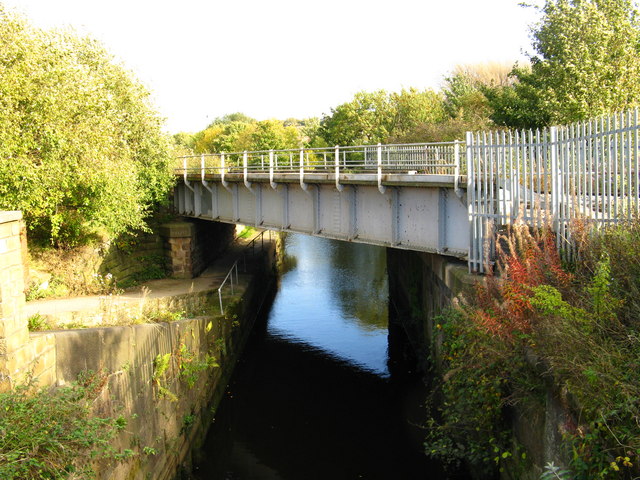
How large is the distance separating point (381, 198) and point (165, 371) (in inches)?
246

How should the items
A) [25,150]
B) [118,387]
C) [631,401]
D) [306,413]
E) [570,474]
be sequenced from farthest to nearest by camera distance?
[306,413] < [25,150] < [118,387] < [570,474] < [631,401]

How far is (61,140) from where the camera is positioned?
14.5 m

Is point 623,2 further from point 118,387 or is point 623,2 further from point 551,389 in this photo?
point 118,387

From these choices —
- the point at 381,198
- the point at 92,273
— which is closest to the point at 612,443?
the point at 381,198

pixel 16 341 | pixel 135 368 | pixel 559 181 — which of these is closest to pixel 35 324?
pixel 135 368

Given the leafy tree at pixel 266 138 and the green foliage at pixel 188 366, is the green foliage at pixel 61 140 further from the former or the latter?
the leafy tree at pixel 266 138

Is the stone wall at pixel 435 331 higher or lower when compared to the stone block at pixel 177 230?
lower

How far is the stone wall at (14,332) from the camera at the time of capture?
24.0 ft

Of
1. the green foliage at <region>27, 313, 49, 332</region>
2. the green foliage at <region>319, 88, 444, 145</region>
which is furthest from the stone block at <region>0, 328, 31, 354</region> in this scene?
the green foliage at <region>319, 88, 444, 145</region>

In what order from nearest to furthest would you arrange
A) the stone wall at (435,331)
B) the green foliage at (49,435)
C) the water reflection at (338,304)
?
the green foliage at (49,435), the stone wall at (435,331), the water reflection at (338,304)

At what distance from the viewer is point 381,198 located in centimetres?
1461

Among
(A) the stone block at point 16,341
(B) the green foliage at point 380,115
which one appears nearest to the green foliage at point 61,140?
(A) the stone block at point 16,341

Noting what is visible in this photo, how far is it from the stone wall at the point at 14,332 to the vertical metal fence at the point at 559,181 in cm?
626

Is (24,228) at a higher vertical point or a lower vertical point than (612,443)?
higher
